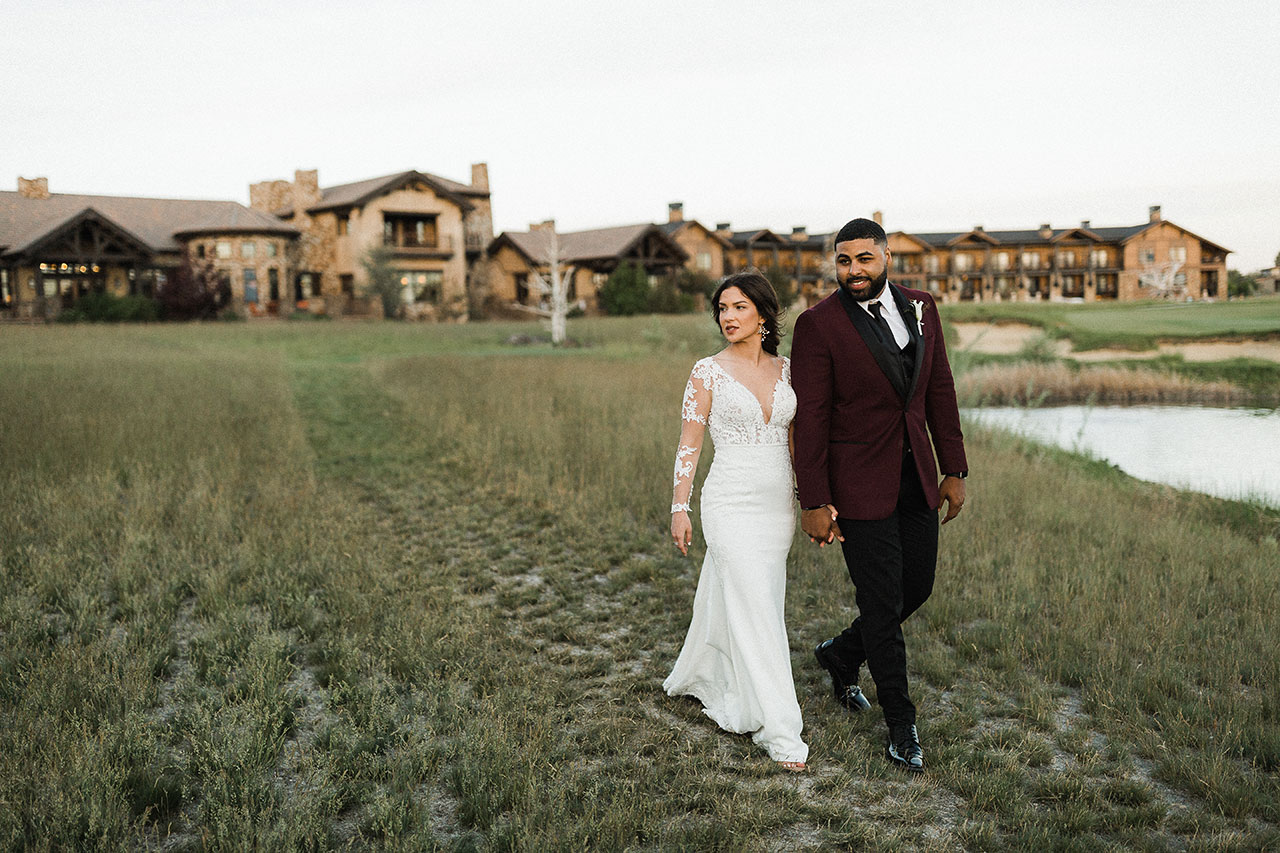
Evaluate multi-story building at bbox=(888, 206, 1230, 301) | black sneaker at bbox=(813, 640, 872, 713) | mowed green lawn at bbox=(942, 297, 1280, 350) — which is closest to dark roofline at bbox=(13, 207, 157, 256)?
mowed green lawn at bbox=(942, 297, 1280, 350)

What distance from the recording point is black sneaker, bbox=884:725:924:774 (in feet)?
11.8

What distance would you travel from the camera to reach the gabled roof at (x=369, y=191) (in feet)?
146

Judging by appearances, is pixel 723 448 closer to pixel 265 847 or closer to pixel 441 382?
pixel 265 847

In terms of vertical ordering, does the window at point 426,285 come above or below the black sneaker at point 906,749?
above

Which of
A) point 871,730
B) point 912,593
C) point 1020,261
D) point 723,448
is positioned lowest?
point 871,730

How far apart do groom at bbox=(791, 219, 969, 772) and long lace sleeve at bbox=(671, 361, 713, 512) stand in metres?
0.40

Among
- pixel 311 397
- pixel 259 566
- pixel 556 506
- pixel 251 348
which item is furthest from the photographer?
pixel 251 348

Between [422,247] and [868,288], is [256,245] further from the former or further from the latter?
[868,288]

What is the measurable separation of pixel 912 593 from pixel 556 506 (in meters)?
5.01

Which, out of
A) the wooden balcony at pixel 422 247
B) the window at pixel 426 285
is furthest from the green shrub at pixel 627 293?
the wooden balcony at pixel 422 247

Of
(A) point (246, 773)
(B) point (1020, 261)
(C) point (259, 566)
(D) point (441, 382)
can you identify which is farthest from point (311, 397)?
(B) point (1020, 261)

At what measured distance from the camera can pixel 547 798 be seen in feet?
11.0

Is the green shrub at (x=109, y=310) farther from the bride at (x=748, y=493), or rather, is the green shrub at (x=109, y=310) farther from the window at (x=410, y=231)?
the bride at (x=748, y=493)

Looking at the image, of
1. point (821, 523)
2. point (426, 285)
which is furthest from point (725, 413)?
point (426, 285)
